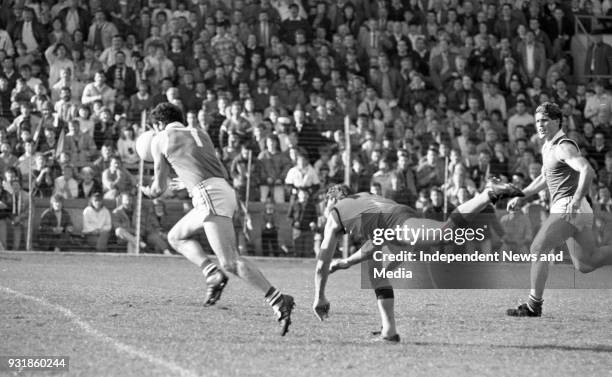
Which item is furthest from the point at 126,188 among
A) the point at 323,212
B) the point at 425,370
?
the point at 425,370

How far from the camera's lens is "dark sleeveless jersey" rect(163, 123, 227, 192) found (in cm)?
922

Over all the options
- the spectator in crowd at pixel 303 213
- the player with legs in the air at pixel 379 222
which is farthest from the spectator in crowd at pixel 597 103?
the player with legs in the air at pixel 379 222

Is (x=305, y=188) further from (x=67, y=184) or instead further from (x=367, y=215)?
(x=367, y=215)

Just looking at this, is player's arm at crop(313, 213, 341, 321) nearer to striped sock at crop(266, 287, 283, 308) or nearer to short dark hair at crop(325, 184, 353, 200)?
short dark hair at crop(325, 184, 353, 200)

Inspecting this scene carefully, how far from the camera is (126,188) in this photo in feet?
62.1

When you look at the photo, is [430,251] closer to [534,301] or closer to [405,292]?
[405,292]

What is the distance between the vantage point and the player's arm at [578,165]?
9.57 metres

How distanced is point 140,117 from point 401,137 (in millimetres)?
4823

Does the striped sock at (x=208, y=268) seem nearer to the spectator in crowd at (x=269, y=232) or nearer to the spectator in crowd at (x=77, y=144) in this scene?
the spectator in crowd at (x=269, y=232)

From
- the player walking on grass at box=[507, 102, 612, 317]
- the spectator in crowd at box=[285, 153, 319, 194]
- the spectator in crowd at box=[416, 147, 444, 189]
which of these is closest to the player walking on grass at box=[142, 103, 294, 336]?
the player walking on grass at box=[507, 102, 612, 317]

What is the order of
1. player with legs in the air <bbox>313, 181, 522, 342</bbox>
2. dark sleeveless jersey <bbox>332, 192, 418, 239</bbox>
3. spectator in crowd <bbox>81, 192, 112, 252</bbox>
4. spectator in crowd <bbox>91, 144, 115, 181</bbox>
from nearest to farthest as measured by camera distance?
player with legs in the air <bbox>313, 181, 522, 342</bbox>, dark sleeveless jersey <bbox>332, 192, 418, 239</bbox>, spectator in crowd <bbox>81, 192, 112, 252</bbox>, spectator in crowd <bbox>91, 144, 115, 181</bbox>

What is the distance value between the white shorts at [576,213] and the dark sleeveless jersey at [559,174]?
74 millimetres

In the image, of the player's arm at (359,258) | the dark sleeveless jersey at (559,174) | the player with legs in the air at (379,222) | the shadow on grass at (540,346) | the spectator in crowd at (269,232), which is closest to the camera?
the shadow on grass at (540,346)

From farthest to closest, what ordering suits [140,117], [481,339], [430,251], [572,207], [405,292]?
[140,117] < [430,251] < [405,292] < [572,207] < [481,339]
